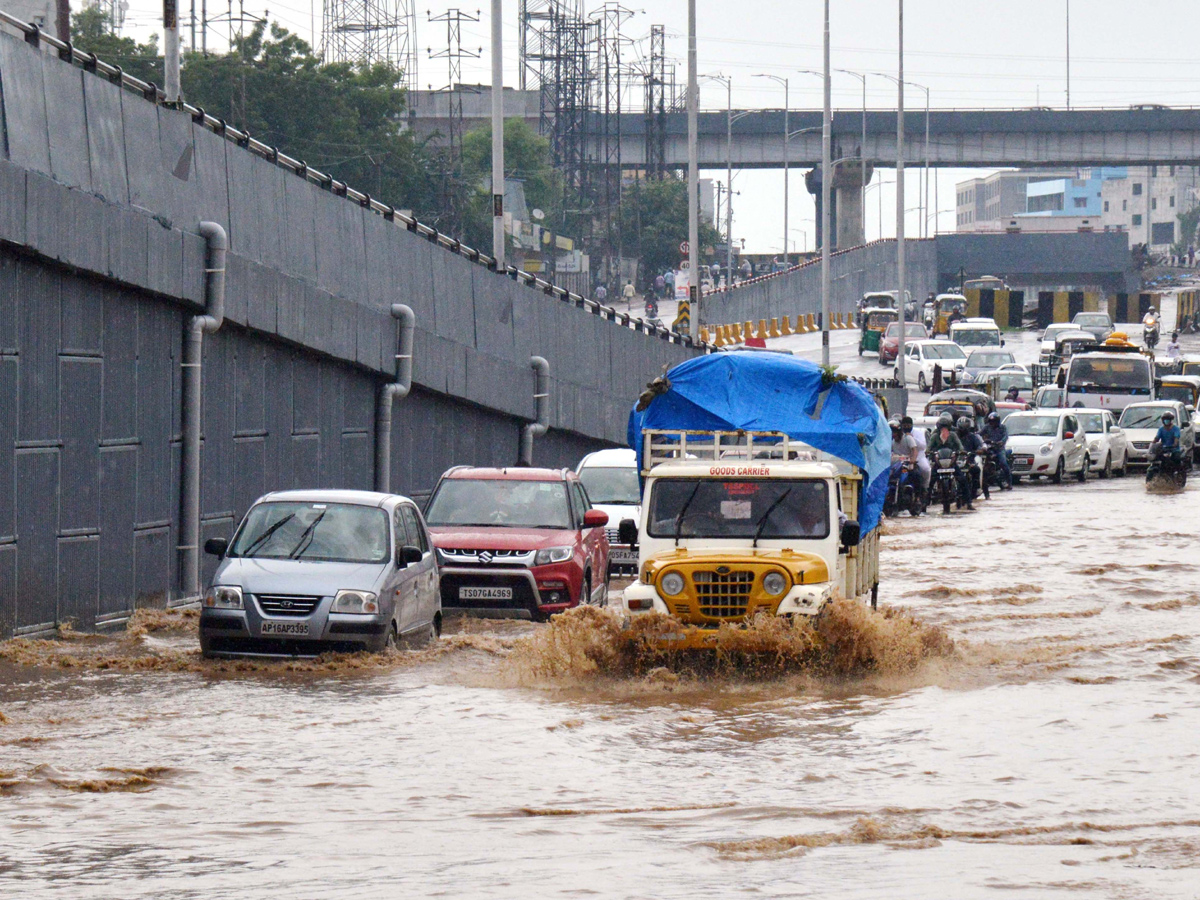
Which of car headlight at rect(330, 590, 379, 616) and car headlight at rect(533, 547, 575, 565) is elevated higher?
car headlight at rect(533, 547, 575, 565)

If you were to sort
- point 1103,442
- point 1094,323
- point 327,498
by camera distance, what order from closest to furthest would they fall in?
point 327,498 → point 1103,442 → point 1094,323

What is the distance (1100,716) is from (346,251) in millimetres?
12332

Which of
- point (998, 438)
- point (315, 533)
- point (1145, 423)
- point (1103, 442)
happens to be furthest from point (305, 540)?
point (1145, 423)

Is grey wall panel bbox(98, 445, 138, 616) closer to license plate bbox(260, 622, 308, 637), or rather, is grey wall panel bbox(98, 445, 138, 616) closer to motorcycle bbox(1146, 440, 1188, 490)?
license plate bbox(260, 622, 308, 637)

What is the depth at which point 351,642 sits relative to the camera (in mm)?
14484

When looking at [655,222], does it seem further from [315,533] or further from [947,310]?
[315,533]

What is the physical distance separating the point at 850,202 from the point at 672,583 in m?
98.3

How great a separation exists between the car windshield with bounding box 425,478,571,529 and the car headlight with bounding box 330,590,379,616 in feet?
13.9

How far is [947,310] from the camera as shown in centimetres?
8600

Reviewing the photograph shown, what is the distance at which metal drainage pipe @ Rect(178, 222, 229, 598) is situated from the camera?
18.8 meters

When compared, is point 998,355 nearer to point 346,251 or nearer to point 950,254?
point 346,251

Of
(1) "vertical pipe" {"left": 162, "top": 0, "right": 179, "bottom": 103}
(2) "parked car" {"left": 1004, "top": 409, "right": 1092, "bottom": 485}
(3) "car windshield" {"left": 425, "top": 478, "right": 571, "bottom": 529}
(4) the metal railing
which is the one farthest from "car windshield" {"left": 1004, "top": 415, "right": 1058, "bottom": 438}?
(1) "vertical pipe" {"left": 162, "top": 0, "right": 179, "bottom": 103}

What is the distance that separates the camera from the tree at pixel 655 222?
11088 cm

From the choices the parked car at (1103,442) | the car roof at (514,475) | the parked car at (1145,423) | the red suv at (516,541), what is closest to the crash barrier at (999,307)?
the parked car at (1145,423)
